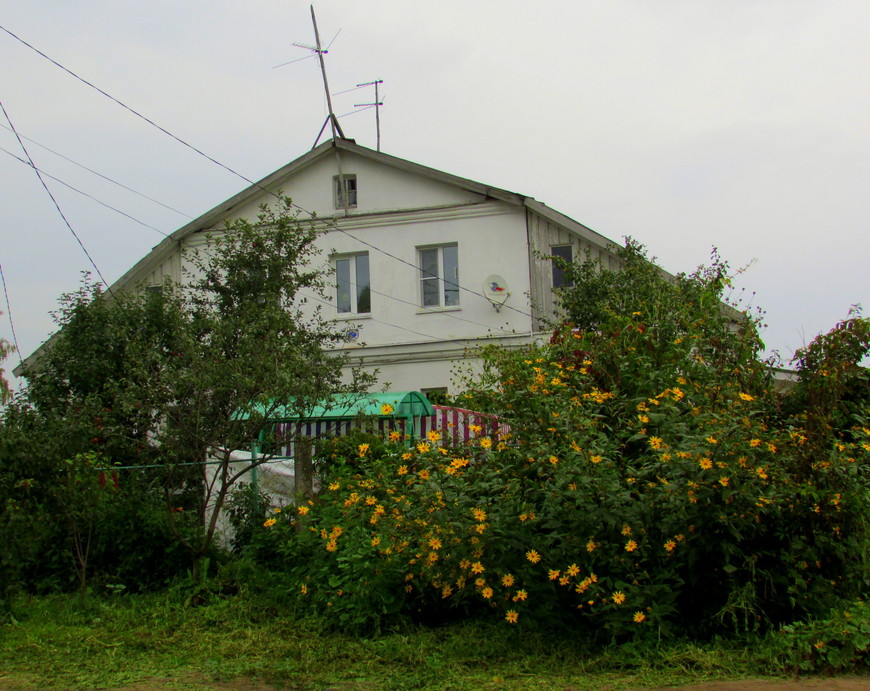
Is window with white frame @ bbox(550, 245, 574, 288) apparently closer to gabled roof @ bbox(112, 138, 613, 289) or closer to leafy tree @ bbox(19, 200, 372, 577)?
gabled roof @ bbox(112, 138, 613, 289)

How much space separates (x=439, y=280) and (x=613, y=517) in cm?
1347

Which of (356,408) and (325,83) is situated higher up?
(325,83)

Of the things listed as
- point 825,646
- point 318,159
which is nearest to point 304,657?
point 825,646

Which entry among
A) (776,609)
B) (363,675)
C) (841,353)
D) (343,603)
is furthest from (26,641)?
(841,353)

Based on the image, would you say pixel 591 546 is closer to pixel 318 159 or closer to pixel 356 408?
pixel 356 408

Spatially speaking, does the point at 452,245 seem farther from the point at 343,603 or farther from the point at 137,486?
the point at 343,603

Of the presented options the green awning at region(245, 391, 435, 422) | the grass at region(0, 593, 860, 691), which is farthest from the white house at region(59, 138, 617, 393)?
the grass at region(0, 593, 860, 691)

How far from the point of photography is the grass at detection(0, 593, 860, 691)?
5371mm

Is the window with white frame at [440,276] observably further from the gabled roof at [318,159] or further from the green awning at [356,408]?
the green awning at [356,408]

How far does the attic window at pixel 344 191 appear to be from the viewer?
19.5m

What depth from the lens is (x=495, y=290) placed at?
17922 millimetres

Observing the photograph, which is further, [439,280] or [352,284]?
[352,284]

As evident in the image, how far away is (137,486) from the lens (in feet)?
28.2

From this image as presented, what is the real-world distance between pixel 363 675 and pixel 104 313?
746 cm
